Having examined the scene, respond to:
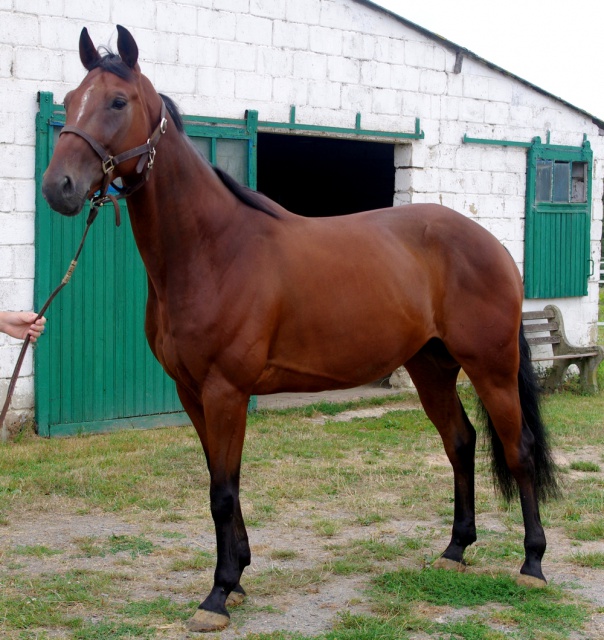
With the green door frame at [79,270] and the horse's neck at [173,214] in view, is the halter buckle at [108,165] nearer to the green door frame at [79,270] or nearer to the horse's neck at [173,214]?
the horse's neck at [173,214]

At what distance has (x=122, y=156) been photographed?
3.29m

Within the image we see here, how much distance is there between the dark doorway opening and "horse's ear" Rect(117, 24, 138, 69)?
26.2ft

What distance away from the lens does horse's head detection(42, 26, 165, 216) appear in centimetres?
309

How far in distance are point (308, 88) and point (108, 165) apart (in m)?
5.36

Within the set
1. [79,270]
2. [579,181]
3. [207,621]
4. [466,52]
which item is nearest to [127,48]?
[207,621]

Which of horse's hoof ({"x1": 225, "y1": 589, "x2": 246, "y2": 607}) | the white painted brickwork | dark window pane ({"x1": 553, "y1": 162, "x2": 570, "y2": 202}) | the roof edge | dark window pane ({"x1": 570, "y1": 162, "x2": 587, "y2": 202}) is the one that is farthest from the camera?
dark window pane ({"x1": 570, "y1": 162, "x2": 587, "y2": 202})

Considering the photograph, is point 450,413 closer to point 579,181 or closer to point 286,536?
point 286,536

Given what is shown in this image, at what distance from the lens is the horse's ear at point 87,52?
131 inches

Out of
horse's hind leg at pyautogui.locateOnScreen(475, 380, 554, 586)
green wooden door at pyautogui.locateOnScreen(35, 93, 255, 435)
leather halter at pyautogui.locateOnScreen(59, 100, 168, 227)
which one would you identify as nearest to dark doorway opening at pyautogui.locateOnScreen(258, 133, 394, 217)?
green wooden door at pyautogui.locateOnScreen(35, 93, 255, 435)

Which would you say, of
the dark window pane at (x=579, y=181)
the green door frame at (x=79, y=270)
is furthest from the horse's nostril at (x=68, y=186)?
the dark window pane at (x=579, y=181)

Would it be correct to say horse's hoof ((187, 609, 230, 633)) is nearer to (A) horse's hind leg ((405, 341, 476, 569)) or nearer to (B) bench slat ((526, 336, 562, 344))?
(A) horse's hind leg ((405, 341, 476, 569))

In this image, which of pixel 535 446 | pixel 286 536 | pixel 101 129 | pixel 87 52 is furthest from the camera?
pixel 286 536

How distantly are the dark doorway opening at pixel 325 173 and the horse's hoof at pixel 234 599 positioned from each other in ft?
27.1

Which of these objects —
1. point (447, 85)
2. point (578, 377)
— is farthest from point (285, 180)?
point (578, 377)
